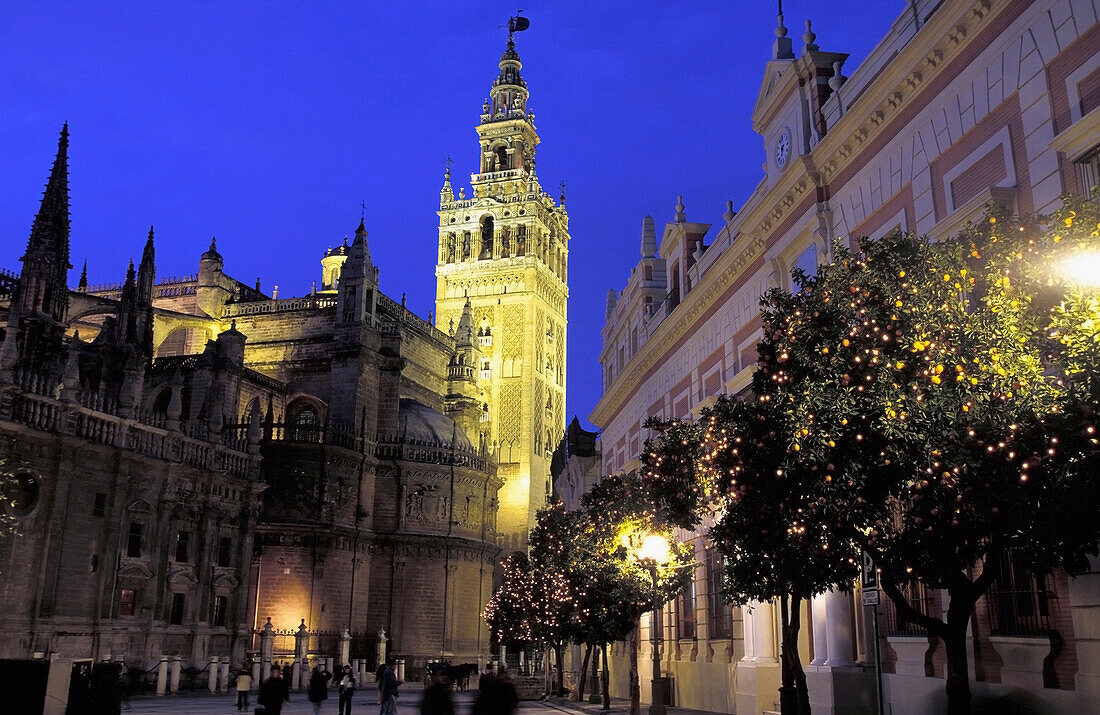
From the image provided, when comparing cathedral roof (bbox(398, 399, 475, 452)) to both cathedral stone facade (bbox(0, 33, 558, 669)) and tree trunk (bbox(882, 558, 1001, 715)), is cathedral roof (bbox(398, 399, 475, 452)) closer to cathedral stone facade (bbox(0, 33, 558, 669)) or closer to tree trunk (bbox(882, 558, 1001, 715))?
cathedral stone facade (bbox(0, 33, 558, 669))

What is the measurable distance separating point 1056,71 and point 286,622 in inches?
1660

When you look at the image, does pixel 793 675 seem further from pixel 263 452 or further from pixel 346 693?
pixel 263 452

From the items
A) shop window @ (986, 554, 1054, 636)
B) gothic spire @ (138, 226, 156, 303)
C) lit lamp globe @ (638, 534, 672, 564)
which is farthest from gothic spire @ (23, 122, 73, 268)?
shop window @ (986, 554, 1054, 636)

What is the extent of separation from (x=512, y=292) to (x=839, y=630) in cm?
6703

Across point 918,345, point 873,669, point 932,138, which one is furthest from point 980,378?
point 873,669

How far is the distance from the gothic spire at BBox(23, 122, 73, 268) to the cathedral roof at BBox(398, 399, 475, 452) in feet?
77.9

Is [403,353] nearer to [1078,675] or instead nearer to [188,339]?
[188,339]

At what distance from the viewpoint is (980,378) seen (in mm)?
10859

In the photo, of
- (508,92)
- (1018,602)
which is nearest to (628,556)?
(1018,602)

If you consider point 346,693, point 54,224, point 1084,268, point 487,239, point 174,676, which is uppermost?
point 487,239

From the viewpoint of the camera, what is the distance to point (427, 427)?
57719 millimetres

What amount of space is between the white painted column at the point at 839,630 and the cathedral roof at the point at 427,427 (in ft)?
128

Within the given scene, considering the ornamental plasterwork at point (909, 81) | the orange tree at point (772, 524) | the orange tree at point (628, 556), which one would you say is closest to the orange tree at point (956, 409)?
the orange tree at point (772, 524)

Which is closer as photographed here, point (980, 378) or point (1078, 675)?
point (980, 378)
